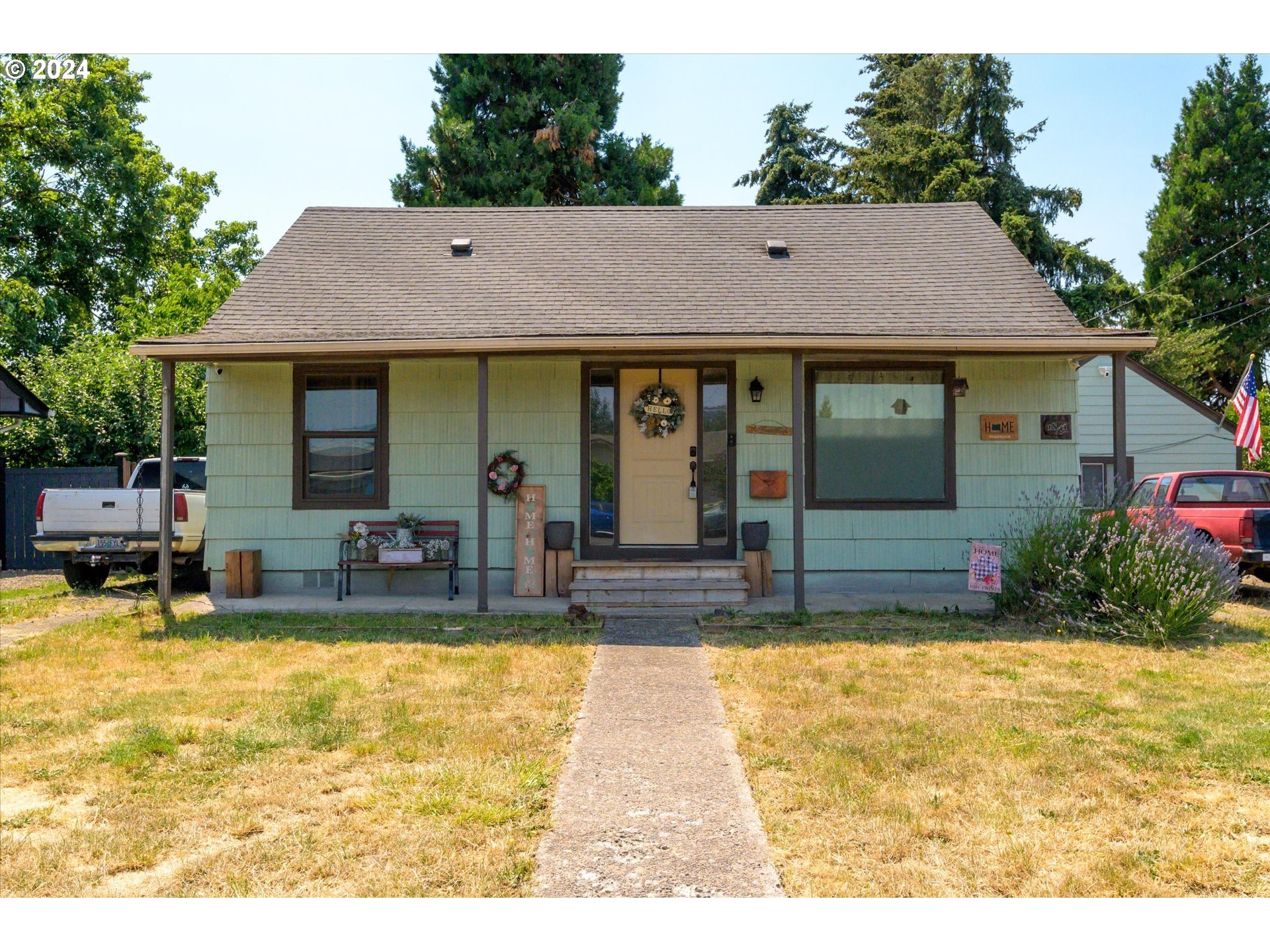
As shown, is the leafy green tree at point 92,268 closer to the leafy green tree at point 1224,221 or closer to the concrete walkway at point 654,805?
the concrete walkway at point 654,805

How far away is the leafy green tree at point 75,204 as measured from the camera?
64.2ft

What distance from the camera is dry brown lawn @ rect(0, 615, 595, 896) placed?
291 cm

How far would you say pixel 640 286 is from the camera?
10070 millimetres

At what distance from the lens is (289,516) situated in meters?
9.48

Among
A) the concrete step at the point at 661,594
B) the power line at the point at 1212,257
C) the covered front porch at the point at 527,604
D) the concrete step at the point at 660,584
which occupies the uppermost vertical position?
the power line at the point at 1212,257

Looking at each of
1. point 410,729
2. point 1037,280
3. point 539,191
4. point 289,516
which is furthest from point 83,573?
point 539,191

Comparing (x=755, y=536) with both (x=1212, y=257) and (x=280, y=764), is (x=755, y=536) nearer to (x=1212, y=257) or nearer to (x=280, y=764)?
(x=280, y=764)

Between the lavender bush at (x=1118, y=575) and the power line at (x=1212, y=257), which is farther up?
the power line at (x=1212, y=257)

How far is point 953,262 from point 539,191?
13503 millimetres

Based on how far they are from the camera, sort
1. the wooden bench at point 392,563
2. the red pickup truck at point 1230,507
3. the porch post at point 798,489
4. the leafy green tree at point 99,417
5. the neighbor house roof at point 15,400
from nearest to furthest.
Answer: the porch post at point 798,489
the wooden bench at point 392,563
the red pickup truck at point 1230,507
the neighbor house roof at point 15,400
the leafy green tree at point 99,417

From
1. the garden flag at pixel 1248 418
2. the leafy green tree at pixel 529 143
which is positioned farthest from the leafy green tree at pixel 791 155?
the garden flag at pixel 1248 418

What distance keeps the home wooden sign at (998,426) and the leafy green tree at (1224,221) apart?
24.6 m

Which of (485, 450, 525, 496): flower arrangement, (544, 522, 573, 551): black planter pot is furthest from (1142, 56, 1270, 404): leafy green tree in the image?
(485, 450, 525, 496): flower arrangement

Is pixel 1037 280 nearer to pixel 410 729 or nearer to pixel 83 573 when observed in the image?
pixel 410 729
